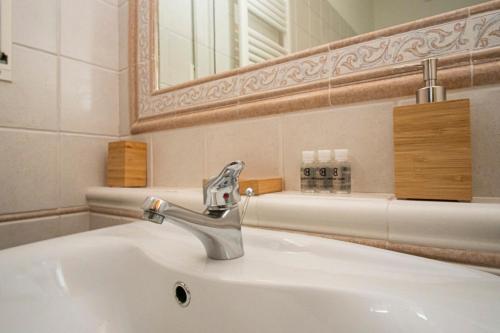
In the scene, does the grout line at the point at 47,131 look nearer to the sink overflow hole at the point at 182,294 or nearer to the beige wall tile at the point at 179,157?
the beige wall tile at the point at 179,157

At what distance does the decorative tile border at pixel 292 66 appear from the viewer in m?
0.49

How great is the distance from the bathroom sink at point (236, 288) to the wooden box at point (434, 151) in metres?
0.13

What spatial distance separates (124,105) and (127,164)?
0.26 metres

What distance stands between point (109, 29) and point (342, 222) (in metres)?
1.01

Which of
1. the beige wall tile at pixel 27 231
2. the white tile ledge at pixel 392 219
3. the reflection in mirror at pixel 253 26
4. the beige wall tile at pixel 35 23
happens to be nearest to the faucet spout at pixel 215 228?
the white tile ledge at pixel 392 219

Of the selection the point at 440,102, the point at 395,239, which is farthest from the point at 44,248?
the point at 440,102

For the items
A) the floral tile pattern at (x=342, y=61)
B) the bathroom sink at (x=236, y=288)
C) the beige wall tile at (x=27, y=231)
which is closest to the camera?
the bathroom sink at (x=236, y=288)

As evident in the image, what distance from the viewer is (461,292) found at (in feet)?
0.90

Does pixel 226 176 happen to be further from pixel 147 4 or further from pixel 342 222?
pixel 147 4

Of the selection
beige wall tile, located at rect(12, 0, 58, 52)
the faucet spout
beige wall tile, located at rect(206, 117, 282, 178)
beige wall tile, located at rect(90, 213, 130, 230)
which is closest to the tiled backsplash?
beige wall tile, located at rect(206, 117, 282, 178)

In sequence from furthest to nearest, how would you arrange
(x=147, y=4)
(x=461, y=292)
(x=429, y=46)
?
(x=147, y=4)
(x=429, y=46)
(x=461, y=292)

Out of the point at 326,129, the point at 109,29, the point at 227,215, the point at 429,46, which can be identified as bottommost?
the point at 227,215

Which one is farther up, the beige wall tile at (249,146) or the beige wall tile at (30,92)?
the beige wall tile at (30,92)

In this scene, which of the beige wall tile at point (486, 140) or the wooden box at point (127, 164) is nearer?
the beige wall tile at point (486, 140)
